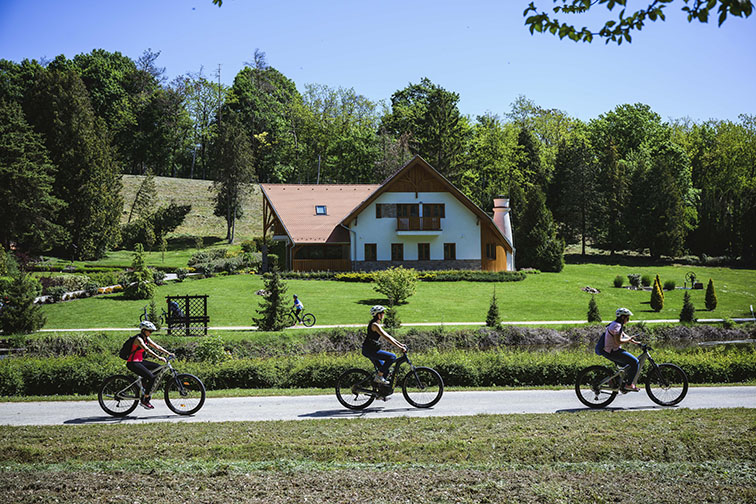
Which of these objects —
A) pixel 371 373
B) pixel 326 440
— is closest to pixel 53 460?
pixel 326 440

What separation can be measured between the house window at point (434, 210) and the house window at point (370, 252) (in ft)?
15.3

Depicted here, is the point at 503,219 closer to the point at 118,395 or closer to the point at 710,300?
the point at 710,300

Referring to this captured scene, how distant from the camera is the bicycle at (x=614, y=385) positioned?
1280cm

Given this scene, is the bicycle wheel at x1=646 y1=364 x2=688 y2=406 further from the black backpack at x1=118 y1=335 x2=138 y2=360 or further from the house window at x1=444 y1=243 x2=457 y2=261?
Answer: the house window at x1=444 y1=243 x2=457 y2=261

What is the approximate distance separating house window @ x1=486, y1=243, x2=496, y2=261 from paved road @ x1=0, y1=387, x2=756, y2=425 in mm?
34526

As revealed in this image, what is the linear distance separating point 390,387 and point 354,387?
0.71 m

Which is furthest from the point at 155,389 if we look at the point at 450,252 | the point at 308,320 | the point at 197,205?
the point at 197,205

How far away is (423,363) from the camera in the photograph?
16500 millimetres

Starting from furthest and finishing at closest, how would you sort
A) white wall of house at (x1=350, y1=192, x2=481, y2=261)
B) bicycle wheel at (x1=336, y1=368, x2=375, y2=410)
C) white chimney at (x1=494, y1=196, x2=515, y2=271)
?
1. white chimney at (x1=494, y1=196, x2=515, y2=271)
2. white wall of house at (x1=350, y1=192, x2=481, y2=261)
3. bicycle wheel at (x1=336, y1=368, x2=375, y2=410)

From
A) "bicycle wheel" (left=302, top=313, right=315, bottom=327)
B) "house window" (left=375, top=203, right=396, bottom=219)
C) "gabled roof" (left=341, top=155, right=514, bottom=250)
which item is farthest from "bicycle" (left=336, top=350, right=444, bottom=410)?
"house window" (left=375, top=203, right=396, bottom=219)

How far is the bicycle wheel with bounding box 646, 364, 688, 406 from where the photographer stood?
510 inches

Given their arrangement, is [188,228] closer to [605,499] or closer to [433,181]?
[433,181]

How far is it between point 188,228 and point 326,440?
62968 millimetres

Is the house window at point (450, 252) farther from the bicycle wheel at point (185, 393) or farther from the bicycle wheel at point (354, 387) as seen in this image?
the bicycle wheel at point (185, 393)
